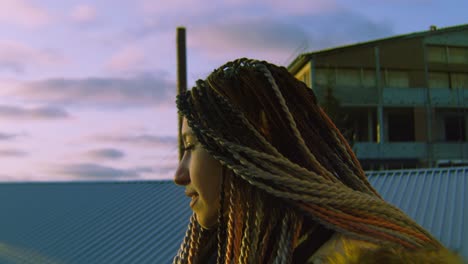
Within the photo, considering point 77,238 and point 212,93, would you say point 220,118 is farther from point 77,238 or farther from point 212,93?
point 77,238

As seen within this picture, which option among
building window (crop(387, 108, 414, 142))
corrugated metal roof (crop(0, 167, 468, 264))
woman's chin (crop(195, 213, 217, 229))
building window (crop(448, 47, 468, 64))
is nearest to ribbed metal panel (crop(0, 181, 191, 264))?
corrugated metal roof (crop(0, 167, 468, 264))

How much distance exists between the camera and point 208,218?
2510mm

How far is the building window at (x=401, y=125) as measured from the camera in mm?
37969

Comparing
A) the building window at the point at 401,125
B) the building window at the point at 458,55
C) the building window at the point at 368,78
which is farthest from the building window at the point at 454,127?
the building window at the point at 368,78

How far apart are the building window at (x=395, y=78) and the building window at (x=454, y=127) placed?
4.17m

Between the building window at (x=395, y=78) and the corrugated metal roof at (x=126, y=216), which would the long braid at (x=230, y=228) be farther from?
the building window at (x=395, y=78)

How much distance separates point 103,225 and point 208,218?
12.5 meters

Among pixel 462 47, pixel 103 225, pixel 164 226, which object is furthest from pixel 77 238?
pixel 462 47

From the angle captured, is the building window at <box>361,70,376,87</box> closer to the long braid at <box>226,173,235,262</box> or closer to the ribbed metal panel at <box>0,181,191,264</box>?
the ribbed metal panel at <box>0,181,191,264</box>

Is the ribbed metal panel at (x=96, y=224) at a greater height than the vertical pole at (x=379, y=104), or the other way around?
the vertical pole at (x=379, y=104)

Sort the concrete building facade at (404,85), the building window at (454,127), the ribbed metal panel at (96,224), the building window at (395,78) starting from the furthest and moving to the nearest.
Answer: the building window at (454,127), the building window at (395,78), the concrete building facade at (404,85), the ribbed metal panel at (96,224)

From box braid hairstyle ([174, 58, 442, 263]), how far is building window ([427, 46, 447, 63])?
36.2 metres

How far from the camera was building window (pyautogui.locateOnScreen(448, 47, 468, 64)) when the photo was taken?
1463 inches

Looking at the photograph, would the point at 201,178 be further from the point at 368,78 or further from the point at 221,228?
the point at 368,78
